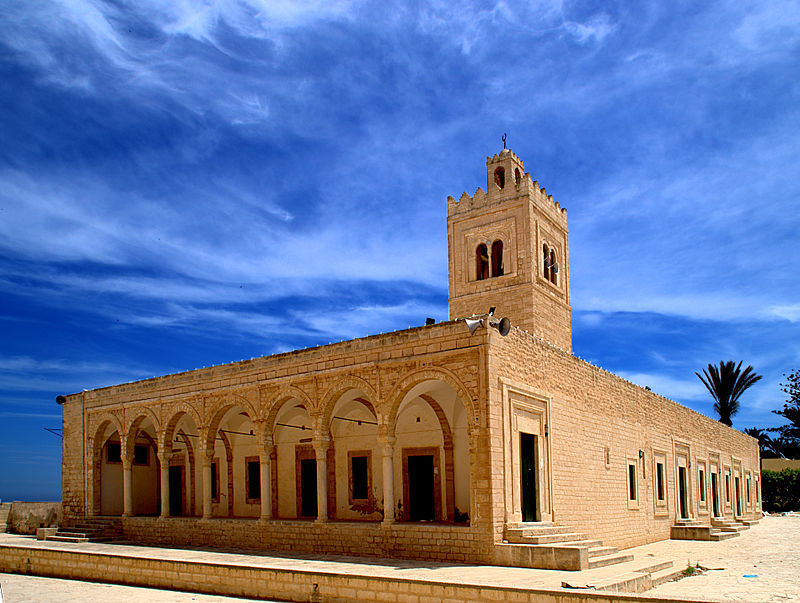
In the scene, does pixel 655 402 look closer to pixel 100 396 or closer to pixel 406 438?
pixel 406 438

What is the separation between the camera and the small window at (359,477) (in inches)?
662

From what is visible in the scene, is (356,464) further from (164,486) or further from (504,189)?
(504,189)

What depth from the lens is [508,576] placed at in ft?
32.7

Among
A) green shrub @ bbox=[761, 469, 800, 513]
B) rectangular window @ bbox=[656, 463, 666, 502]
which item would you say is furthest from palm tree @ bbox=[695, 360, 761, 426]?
rectangular window @ bbox=[656, 463, 666, 502]

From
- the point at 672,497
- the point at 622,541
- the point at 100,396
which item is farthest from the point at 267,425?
the point at 672,497

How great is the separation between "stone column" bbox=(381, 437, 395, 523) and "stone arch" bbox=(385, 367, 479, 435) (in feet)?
0.82

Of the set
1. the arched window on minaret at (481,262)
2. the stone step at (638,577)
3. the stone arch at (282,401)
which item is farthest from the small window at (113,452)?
the stone step at (638,577)

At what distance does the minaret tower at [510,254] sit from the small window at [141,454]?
394 inches

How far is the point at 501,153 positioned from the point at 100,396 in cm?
1353

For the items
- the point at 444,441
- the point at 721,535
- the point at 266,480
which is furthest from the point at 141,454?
the point at 721,535

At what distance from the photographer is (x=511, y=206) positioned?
21.3 meters

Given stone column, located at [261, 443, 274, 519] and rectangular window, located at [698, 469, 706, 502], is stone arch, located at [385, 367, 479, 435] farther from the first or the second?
rectangular window, located at [698, 469, 706, 502]

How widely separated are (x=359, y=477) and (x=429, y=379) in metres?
5.08

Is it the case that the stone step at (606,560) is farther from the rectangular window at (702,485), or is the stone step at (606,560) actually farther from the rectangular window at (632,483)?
the rectangular window at (702,485)
